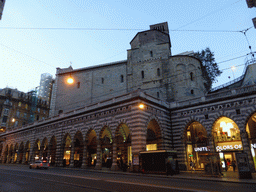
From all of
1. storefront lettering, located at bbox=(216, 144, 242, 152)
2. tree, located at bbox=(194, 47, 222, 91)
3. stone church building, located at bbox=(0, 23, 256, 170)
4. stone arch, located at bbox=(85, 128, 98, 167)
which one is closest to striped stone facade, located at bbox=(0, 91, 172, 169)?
stone church building, located at bbox=(0, 23, 256, 170)

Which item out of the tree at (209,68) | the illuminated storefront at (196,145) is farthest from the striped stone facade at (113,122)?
the tree at (209,68)

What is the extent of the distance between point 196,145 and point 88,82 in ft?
89.1

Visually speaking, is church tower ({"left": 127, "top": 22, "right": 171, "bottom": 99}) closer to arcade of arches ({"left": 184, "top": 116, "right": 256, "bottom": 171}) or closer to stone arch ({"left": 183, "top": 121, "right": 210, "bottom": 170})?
stone arch ({"left": 183, "top": 121, "right": 210, "bottom": 170})

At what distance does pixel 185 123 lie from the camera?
25.9 metres

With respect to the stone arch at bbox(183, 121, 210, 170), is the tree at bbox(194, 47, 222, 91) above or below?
above

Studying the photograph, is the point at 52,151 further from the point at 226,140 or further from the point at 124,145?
the point at 226,140

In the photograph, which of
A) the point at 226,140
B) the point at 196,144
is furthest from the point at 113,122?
the point at 226,140

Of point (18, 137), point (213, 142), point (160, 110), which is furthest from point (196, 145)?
point (18, 137)

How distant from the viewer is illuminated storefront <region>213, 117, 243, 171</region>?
23.1m

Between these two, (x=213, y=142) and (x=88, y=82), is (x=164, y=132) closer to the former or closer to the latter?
(x=213, y=142)

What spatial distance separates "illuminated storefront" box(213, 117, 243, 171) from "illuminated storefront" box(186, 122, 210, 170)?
150 cm

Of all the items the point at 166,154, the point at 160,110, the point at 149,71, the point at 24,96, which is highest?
the point at 24,96

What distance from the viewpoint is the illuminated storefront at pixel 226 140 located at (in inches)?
908

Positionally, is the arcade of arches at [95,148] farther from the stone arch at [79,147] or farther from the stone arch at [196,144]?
the stone arch at [196,144]
